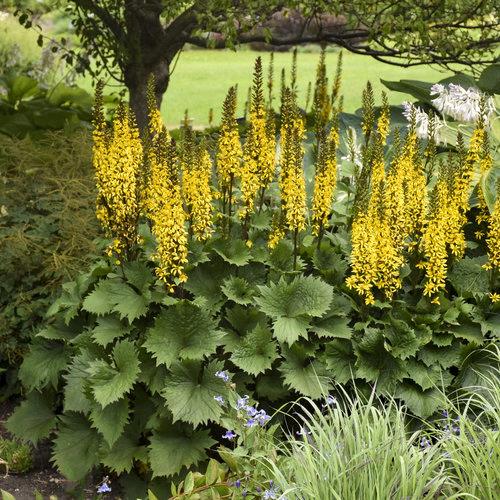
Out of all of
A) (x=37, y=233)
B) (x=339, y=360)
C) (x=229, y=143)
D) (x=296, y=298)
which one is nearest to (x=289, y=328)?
(x=296, y=298)

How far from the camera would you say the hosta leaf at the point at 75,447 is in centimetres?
415

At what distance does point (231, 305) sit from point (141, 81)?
374 centimetres

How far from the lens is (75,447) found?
4219 millimetres

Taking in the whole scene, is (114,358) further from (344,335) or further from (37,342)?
(344,335)

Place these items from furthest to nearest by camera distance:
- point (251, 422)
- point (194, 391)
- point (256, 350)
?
point (256, 350), point (194, 391), point (251, 422)

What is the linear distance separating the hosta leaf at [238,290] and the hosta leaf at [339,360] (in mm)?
440

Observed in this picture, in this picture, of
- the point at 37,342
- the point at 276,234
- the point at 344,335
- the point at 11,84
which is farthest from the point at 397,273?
the point at 11,84

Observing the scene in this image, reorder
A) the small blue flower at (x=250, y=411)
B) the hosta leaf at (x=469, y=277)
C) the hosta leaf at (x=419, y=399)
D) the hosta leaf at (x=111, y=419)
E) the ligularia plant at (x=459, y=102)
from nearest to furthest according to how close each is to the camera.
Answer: the small blue flower at (x=250, y=411), the hosta leaf at (x=111, y=419), the hosta leaf at (x=419, y=399), the hosta leaf at (x=469, y=277), the ligularia plant at (x=459, y=102)

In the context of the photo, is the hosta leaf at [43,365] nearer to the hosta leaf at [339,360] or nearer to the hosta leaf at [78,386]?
the hosta leaf at [78,386]

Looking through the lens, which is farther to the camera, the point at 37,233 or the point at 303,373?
the point at 37,233

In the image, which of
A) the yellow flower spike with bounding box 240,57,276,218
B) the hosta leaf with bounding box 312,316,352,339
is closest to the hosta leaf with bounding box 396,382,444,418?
the hosta leaf with bounding box 312,316,352,339

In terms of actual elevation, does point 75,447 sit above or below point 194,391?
below

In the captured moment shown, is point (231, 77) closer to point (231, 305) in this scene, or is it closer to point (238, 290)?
point (231, 305)

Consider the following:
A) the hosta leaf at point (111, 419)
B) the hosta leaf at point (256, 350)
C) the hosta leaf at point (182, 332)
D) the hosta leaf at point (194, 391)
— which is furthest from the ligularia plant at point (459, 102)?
the hosta leaf at point (111, 419)
